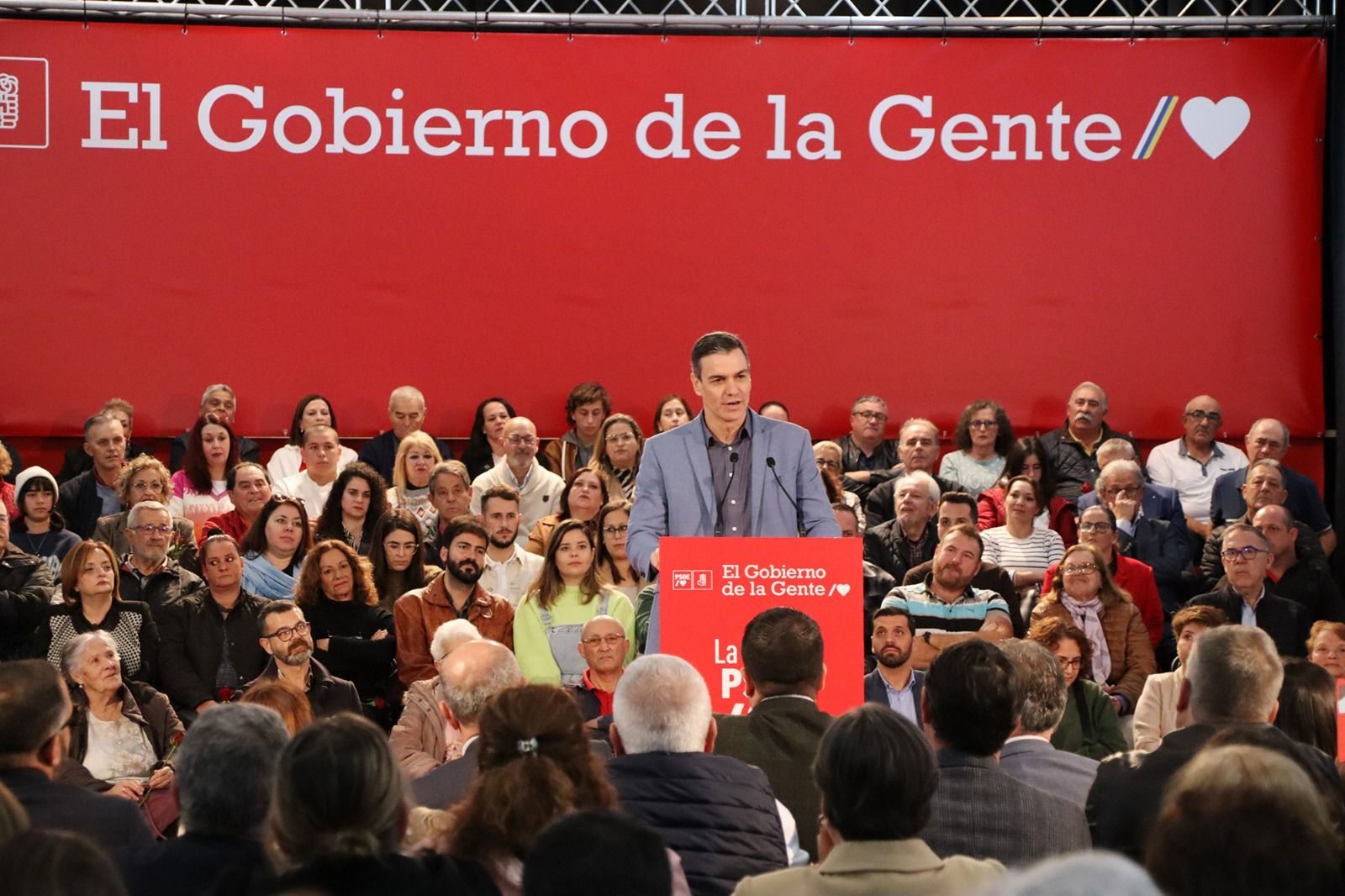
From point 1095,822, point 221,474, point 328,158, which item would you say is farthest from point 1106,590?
point 328,158

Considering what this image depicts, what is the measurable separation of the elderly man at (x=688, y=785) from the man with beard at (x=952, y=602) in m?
3.24

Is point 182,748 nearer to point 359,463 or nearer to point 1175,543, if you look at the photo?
point 359,463

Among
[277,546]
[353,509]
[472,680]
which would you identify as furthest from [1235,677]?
[353,509]

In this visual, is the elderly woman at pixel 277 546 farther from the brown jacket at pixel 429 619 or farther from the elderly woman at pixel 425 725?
the elderly woman at pixel 425 725

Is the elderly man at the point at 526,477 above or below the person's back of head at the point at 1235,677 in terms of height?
above

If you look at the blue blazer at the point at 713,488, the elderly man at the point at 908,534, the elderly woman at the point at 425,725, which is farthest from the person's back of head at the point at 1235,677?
the elderly man at the point at 908,534

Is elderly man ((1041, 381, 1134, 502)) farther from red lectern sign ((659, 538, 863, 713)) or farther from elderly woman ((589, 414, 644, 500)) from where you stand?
red lectern sign ((659, 538, 863, 713))

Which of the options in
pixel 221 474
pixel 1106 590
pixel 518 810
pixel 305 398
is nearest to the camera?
pixel 518 810

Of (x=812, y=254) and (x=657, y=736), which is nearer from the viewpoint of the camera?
(x=657, y=736)

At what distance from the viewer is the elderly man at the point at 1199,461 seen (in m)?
8.32

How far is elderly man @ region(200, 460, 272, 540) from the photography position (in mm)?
→ 7227

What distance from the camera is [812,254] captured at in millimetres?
8781

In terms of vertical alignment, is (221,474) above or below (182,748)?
above

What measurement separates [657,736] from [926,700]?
54cm
